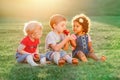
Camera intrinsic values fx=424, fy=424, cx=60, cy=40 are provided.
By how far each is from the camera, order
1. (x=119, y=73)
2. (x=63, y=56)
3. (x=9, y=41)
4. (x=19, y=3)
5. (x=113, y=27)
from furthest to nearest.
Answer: (x=19, y=3) → (x=113, y=27) → (x=9, y=41) → (x=63, y=56) → (x=119, y=73)

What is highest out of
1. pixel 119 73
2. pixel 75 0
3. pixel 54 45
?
pixel 75 0

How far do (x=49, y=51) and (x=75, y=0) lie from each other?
8766 mm

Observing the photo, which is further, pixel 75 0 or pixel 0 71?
pixel 75 0

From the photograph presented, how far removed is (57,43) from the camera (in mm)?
6457

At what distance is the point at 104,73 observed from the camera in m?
5.77

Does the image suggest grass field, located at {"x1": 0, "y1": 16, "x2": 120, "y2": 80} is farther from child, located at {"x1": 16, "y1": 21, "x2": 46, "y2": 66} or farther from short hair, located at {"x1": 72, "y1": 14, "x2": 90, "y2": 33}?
short hair, located at {"x1": 72, "y1": 14, "x2": 90, "y2": 33}

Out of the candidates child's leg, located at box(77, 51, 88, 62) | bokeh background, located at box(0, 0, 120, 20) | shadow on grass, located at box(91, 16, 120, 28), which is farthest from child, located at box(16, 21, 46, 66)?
bokeh background, located at box(0, 0, 120, 20)

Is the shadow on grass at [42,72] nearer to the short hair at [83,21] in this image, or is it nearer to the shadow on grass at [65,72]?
the shadow on grass at [65,72]

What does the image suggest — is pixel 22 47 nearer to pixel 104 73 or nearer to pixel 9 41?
pixel 104 73

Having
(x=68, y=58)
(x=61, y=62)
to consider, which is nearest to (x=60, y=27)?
(x=68, y=58)

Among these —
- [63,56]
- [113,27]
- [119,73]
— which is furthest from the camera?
[113,27]

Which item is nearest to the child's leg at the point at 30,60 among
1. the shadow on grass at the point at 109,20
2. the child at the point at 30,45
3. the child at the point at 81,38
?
the child at the point at 30,45

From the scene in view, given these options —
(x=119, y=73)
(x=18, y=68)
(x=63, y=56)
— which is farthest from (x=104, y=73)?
(x=18, y=68)

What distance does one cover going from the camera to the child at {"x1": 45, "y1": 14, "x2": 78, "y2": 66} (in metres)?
6.23
